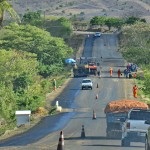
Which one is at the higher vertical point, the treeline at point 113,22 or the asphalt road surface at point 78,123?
the treeline at point 113,22

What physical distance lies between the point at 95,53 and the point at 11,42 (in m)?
25.9

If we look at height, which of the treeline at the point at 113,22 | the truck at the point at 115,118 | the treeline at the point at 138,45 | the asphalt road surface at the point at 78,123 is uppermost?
the treeline at the point at 113,22

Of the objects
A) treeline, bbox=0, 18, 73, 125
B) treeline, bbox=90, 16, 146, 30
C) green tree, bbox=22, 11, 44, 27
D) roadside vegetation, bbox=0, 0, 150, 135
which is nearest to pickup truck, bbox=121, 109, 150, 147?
roadside vegetation, bbox=0, 0, 150, 135

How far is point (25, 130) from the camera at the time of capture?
3969cm

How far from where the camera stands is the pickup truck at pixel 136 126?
77.3ft

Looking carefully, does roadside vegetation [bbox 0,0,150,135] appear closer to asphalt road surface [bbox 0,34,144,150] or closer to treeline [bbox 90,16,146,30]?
treeline [bbox 90,16,146,30]

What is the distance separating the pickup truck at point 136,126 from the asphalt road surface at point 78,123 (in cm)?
45

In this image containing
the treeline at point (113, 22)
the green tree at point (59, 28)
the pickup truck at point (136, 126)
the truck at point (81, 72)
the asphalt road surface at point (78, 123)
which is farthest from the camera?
the treeline at point (113, 22)

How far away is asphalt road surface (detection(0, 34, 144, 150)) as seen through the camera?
89.0 feet

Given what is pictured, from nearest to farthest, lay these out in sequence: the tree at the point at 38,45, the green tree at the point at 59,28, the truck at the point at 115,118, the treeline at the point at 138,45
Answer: the truck at the point at 115,118 < the treeline at the point at 138,45 < the tree at the point at 38,45 < the green tree at the point at 59,28

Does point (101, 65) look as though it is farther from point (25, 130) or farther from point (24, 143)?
point (24, 143)

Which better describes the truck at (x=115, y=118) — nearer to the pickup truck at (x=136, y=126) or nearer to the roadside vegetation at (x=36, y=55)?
the pickup truck at (x=136, y=126)

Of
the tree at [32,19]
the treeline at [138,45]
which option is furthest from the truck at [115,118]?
the tree at [32,19]

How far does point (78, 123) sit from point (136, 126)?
16.4m
